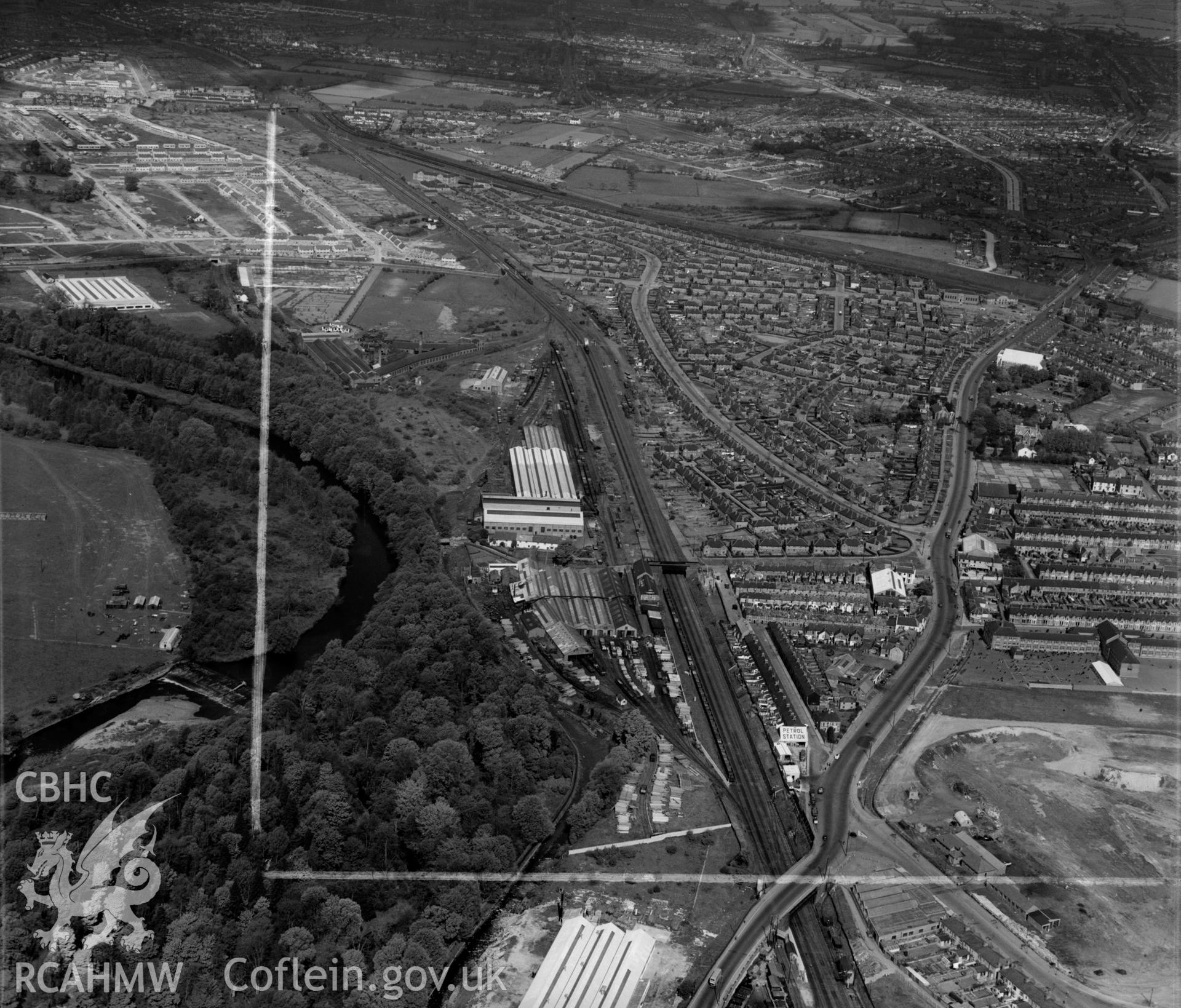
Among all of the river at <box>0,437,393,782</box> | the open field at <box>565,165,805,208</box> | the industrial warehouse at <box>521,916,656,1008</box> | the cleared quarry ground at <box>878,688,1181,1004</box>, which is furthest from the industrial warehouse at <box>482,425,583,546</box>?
the open field at <box>565,165,805,208</box>

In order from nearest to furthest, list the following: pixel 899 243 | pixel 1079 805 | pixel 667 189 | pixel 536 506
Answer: pixel 1079 805 → pixel 536 506 → pixel 899 243 → pixel 667 189

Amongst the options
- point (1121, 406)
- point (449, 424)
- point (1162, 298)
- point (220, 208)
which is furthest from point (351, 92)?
point (1121, 406)

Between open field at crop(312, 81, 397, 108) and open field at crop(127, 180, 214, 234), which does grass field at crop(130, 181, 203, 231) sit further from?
open field at crop(312, 81, 397, 108)

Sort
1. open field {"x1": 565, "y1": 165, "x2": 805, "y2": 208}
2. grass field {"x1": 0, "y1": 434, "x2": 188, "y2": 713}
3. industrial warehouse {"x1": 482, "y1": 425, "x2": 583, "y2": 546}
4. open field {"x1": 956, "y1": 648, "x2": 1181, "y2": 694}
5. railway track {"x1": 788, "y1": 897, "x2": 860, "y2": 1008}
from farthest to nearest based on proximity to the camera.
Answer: open field {"x1": 565, "y1": 165, "x2": 805, "y2": 208} → industrial warehouse {"x1": 482, "y1": 425, "x2": 583, "y2": 546} → open field {"x1": 956, "y1": 648, "x2": 1181, "y2": 694} → grass field {"x1": 0, "y1": 434, "x2": 188, "y2": 713} → railway track {"x1": 788, "y1": 897, "x2": 860, "y2": 1008}

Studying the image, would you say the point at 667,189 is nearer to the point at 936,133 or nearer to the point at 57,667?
the point at 936,133

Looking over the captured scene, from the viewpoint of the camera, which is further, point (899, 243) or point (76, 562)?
point (899, 243)

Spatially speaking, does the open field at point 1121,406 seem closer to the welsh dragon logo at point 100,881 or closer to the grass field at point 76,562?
the grass field at point 76,562

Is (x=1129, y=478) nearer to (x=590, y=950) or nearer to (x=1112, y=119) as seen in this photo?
(x=590, y=950)

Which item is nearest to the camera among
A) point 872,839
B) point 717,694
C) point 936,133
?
point 872,839
